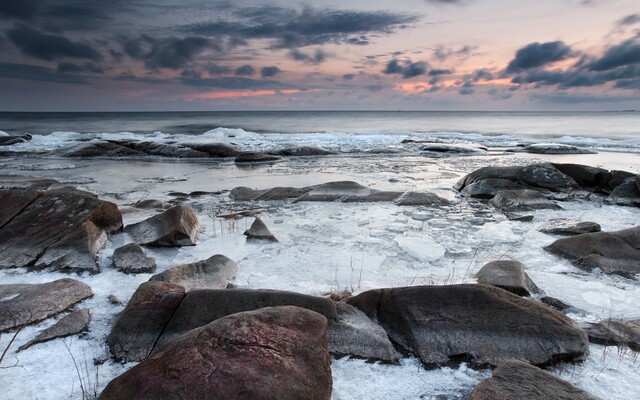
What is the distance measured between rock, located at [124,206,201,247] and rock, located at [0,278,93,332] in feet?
5.36

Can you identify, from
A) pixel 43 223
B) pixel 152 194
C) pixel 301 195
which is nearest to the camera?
pixel 43 223

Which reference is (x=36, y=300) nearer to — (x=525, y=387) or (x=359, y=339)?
(x=359, y=339)

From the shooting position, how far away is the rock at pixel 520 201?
8266 mm

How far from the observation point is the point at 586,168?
34.7ft

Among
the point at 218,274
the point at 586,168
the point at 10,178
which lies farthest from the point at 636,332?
the point at 10,178

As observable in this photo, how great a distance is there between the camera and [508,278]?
4332 mm

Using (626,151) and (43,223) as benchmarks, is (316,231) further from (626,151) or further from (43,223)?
(626,151)

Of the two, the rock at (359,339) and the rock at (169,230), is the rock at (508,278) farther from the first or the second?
the rock at (169,230)

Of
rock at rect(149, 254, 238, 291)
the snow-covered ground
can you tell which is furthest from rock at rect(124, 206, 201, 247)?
rock at rect(149, 254, 238, 291)

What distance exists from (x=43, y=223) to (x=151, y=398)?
4.63m

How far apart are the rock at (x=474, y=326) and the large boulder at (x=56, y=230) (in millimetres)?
3705

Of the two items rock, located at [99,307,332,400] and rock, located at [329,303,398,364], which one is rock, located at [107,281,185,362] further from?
rock, located at [329,303,398,364]

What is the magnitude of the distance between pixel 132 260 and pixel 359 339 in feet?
10.7

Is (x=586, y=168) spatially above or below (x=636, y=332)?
above
